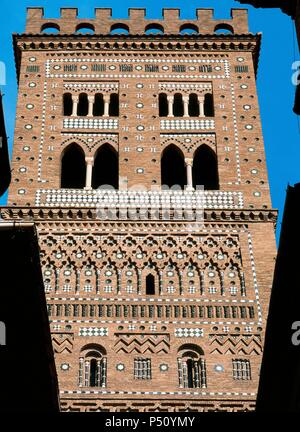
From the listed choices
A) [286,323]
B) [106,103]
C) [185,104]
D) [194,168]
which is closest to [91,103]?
[106,103]

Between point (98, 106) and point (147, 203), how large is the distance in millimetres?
3014

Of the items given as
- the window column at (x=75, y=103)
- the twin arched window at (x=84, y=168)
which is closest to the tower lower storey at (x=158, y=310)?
the twin arched window at (x=84, y=168)

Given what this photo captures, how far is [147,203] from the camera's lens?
18.5 meters

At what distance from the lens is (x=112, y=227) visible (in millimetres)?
18203

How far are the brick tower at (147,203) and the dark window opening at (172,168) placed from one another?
0.12 ft

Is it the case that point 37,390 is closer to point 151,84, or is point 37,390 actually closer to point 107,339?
point 107,339

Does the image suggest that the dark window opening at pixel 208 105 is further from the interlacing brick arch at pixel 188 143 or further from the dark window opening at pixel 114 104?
the dark window opening at pixel 114 104

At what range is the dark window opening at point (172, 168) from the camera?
19.8 metres

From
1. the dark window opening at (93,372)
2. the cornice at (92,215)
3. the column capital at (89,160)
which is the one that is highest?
the column capital at (89,160)

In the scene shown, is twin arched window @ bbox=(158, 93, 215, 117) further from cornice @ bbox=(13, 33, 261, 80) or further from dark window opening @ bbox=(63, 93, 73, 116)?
dark window opening @ bbox=(63, 93, 73, 116)

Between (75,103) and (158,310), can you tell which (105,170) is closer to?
(75,103)

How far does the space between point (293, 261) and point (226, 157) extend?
9.65 metres
